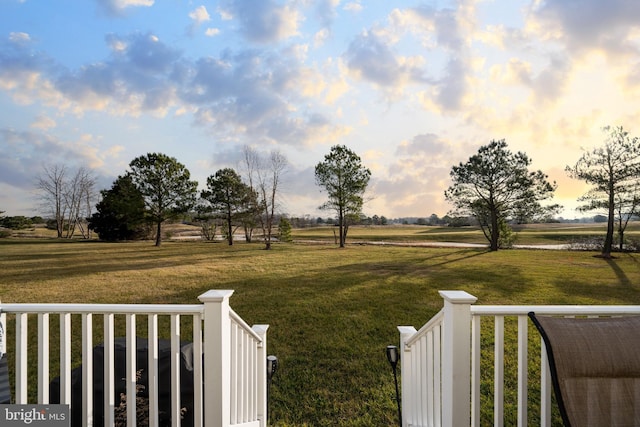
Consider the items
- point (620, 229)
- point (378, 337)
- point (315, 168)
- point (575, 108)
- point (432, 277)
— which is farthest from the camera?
point (315, 168)

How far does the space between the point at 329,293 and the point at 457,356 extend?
4.68 meters

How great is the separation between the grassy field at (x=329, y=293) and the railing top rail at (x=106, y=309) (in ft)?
5.33

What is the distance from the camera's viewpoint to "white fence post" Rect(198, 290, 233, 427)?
1311 millimetres

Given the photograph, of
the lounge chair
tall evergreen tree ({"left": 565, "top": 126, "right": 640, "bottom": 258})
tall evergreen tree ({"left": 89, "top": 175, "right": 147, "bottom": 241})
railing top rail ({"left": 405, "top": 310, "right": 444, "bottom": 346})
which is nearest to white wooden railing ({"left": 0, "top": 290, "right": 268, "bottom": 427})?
railing top rail ({"left": 405, "top": 310, "right": 444, "bottom": 346})

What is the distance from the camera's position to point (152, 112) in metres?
6.52

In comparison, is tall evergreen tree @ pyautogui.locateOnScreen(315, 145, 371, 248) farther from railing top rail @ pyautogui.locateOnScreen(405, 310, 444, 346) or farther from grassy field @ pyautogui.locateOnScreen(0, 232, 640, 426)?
railing top rail @ pyautogui.locateOnScreen(405, 310, 444, 346)

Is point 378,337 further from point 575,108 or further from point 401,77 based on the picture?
point 575,108

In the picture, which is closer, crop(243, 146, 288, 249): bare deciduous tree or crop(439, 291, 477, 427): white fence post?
crop(439, 291, 477, 427): white fence post

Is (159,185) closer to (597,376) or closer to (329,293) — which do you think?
(329,293)

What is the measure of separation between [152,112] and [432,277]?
8.25 metres

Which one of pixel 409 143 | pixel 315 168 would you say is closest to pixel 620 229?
pixel 409 143

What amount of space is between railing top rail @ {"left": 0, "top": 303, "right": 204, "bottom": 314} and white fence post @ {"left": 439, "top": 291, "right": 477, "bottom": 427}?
1.16 meters

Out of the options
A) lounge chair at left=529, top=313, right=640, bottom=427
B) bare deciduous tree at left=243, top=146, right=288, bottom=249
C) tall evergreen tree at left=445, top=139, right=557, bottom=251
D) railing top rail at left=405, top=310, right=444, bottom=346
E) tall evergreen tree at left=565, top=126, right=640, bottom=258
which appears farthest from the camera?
bare deciduous tree at left=243, top=146, right=288, bottom=249

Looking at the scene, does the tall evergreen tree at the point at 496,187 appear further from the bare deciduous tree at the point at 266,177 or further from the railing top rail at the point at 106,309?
the railing top rail at the point at 106,309
